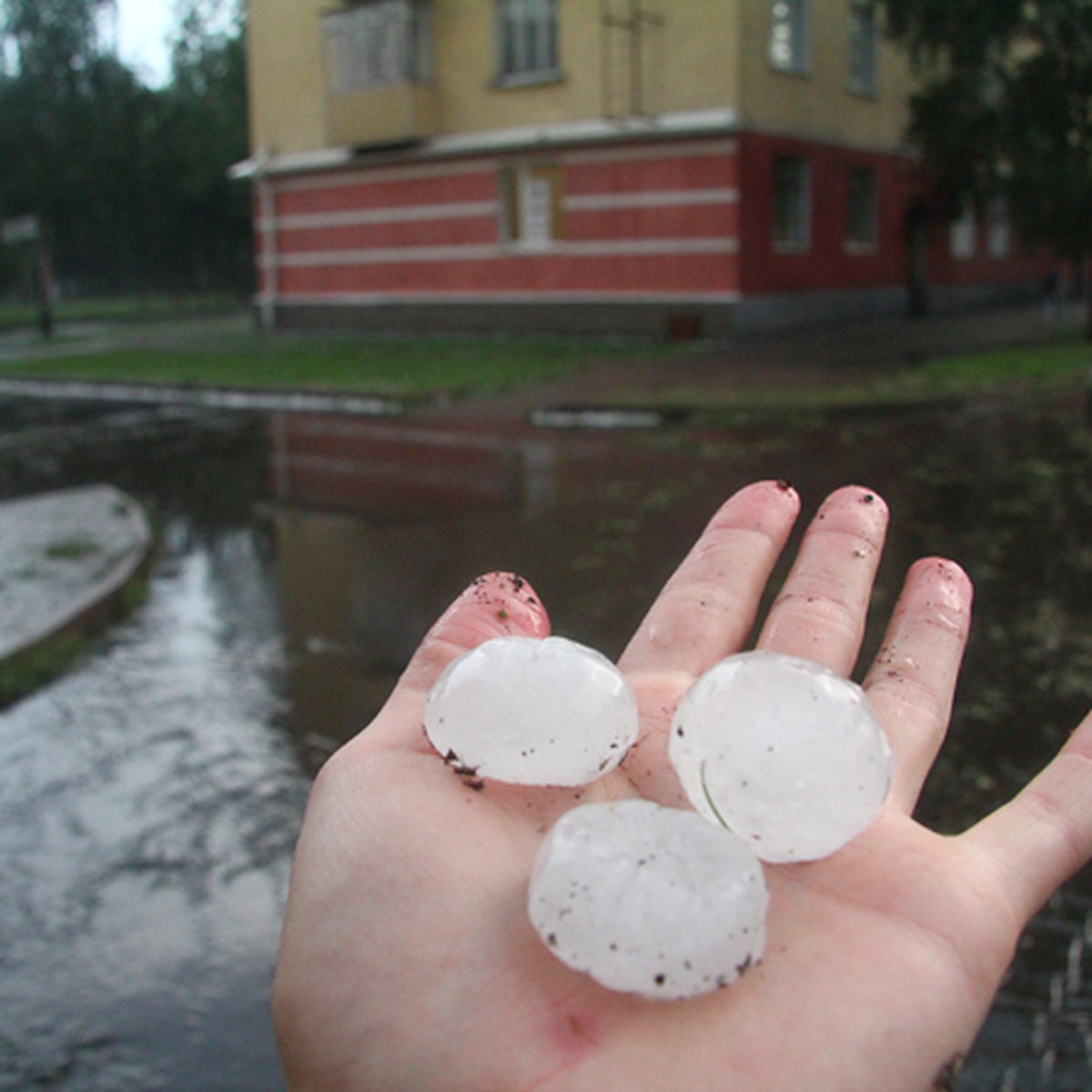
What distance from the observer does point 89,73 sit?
3300cm

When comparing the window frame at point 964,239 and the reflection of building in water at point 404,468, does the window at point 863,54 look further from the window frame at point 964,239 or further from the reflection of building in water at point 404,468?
the reflection of building in water at point 404,468

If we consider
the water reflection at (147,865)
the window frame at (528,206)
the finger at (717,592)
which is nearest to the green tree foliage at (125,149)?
the window frame at (528,206)

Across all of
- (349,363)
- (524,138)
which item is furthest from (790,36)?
(349,363)

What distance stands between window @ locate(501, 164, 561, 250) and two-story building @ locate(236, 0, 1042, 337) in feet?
0.11

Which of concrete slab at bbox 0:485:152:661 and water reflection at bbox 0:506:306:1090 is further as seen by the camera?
concrete slab at bbox 0:485:152:661

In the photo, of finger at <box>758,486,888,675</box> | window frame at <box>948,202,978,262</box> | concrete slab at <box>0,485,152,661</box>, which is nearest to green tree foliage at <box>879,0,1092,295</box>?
window frame at <box>948,202,978,262</box>

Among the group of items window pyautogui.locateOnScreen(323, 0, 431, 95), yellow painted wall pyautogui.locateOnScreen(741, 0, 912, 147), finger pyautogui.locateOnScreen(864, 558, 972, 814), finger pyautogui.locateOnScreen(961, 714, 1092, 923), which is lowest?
finger pyautogui.locateOnScreen(961, 714, 1092, 923)

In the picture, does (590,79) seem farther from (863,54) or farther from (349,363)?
(349,363)

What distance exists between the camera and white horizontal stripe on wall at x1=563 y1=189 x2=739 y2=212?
17359 mm

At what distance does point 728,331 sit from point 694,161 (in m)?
2.57

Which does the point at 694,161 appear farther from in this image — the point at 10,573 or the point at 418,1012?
the point at 418,1012

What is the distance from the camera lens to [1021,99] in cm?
1516

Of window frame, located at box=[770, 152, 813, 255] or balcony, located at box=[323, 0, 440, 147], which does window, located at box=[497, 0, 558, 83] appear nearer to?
balcony, located at box=[323, 0, 440, 147]

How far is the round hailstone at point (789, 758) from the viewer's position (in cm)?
147
